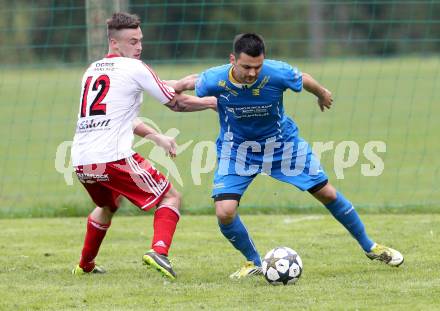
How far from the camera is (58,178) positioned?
15078 millimetres

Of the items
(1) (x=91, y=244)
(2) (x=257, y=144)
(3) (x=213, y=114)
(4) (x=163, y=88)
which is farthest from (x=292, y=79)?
(3) (x=213, y=114)

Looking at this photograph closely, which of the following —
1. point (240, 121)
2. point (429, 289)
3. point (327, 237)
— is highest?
point (240, 121)

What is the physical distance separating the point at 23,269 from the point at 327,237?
2782 mm

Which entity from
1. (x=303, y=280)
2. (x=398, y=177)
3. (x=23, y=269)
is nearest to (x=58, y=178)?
(x=398, y=177)

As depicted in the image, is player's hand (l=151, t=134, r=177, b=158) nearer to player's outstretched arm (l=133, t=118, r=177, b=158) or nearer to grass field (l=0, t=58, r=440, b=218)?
player's outstretched arm (l=133, t=118, r=177, b=158)

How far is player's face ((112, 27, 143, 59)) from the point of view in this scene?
7105 mm

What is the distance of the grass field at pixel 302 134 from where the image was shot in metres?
12.5

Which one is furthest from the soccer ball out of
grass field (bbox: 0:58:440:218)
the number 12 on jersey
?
grass field (bbox: 0:58:440:218)

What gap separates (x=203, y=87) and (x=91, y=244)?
4.72 ft

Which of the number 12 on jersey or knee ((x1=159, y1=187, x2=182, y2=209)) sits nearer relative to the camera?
the number 12 on jersey

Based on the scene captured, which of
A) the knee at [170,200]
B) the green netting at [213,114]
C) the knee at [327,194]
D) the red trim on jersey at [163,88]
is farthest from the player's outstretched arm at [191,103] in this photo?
the green netting at [213,114]

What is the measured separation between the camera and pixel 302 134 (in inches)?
728

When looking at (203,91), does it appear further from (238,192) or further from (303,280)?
(303,280)

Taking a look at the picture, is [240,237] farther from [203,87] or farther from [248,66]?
→ [248,66]
